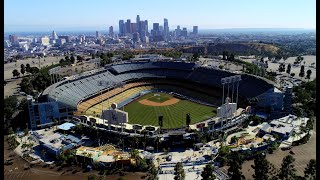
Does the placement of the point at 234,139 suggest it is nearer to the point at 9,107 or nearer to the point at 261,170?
the point at 261,170

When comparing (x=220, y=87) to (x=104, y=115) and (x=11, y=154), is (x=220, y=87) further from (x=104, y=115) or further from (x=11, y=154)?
(x=11, y=154)

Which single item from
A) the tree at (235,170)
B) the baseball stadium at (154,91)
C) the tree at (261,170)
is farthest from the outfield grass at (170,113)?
the tree at (261,170)

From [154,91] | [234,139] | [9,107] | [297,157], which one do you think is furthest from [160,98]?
[297,157]

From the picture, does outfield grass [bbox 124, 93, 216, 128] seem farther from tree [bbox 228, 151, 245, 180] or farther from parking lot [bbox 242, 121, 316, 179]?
tree [bbox 228, 151, 245, 180]

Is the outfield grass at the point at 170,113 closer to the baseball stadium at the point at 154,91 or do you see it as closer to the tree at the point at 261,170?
the baseball stadium at the point at 154,91

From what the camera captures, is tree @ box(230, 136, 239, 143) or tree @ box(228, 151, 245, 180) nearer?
tree @ box(228, 151, 245, 180)

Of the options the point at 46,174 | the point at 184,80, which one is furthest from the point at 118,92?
the point at 46,174

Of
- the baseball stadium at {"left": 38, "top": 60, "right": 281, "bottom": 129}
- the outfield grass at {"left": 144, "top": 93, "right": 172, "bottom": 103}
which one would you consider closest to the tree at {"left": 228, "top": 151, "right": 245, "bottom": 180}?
the baseball stadium at {"left": 38, "top": 60, "right": 281, "bottom": 129}
